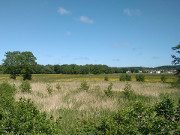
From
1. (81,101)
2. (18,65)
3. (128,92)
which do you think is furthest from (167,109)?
(18,65)

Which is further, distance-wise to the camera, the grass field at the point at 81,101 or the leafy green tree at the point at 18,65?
the leafy green tree at the point at 18,65

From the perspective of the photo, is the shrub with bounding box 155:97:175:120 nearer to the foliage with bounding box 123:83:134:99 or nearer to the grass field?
the grass field

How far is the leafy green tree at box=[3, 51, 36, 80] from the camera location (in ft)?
143

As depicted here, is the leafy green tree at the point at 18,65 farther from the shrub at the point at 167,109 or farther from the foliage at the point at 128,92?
the shrub at the point at 167,109

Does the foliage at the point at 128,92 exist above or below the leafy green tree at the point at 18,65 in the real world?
below

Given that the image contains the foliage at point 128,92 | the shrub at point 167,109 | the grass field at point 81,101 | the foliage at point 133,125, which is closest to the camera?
the foliage at point 133,125

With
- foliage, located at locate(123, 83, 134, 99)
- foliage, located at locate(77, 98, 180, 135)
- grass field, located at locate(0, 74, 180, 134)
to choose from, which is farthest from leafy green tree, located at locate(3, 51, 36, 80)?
foliage, located at locate(77, 98, 180, 135)

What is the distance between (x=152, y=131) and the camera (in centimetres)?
322

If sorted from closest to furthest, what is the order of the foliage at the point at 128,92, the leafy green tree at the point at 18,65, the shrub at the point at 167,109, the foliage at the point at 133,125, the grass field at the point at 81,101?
the foliage at the point at 133,125, the shrub at the point at 167,109, the grass field at the point at 81,101, the foliage at the point at 128,92, the leafy green tree at the point at 18,65

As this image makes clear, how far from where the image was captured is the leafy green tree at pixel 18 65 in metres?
43.4

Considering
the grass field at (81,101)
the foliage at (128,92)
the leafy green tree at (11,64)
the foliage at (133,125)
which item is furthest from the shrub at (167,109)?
the leafy green tree at (11,64)

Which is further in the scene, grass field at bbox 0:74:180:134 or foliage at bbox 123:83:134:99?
foliage at bbox 123:83:134:99

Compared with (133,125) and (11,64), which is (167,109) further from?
(11,64)

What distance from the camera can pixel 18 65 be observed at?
43688mm
